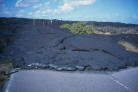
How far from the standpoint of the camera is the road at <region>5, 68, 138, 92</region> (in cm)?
330

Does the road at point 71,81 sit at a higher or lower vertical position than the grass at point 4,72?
lower

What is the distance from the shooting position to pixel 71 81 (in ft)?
12.4

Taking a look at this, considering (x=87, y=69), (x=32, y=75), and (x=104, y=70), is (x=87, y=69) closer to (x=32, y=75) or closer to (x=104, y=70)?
(x=104, y=70)

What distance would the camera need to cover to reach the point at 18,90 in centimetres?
316

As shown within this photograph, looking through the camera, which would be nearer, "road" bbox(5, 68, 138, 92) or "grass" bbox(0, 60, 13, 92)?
"road" bbox(5, 68, 138, 92)

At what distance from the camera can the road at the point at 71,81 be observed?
10.8ft

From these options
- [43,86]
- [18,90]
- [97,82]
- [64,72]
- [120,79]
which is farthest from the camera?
[64,72]

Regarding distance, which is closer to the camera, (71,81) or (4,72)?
(71,81)

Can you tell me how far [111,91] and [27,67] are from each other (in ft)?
11.0

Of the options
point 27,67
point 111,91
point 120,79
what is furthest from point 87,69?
point 27,67

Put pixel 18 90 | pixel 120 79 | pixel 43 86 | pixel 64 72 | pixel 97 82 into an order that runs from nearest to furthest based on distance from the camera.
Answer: pixel 18 90 < pixel 43 86 < pixel 97 82 < pixel 120 79 < pixel 64 72

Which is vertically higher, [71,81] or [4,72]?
[4,72]

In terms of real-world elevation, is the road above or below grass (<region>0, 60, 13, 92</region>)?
below

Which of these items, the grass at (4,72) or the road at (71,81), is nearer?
the road at (71,81)
